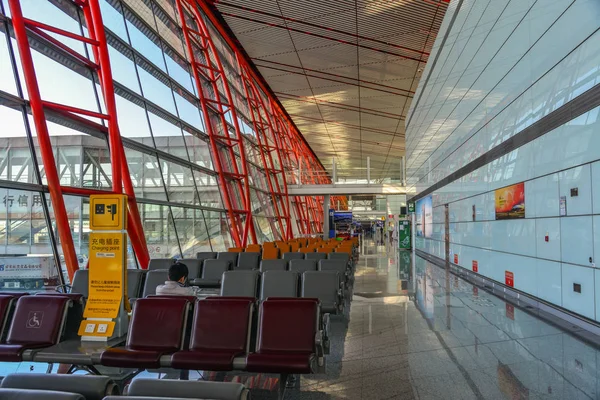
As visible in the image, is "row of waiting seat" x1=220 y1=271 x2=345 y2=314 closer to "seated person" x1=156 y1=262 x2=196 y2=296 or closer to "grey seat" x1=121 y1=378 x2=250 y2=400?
"seated person" x1=156 y1=262 x2=196 y2=296

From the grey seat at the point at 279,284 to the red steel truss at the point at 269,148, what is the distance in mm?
19334

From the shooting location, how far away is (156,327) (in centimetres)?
467

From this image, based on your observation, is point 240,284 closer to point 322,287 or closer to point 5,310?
point 322,287

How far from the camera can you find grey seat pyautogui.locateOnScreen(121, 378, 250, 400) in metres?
2.27

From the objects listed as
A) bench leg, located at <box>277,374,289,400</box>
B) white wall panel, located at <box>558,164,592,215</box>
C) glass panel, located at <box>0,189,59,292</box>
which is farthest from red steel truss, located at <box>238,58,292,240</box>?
bench leg, located at <box>277,374,289,400</box>

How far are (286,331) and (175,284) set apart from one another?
2.03 meters

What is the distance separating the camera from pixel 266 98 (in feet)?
102

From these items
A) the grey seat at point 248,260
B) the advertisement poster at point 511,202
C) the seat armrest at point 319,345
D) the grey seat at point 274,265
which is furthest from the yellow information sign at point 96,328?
the advertisement poster at point 511,202

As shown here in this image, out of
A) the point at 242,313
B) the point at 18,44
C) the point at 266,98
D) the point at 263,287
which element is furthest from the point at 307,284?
the point at 266,98

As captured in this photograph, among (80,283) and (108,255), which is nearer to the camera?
(108,255)

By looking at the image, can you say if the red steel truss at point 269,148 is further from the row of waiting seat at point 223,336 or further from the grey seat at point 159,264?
the row of waiting seat at point 223,336

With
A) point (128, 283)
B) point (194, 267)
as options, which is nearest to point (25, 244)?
point (128, 283)

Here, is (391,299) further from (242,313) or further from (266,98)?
(266,98)

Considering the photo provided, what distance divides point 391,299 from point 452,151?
326 inches
